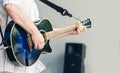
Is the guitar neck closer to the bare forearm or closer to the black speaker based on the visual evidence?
the bare forearm

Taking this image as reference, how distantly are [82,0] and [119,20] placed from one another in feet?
0.95

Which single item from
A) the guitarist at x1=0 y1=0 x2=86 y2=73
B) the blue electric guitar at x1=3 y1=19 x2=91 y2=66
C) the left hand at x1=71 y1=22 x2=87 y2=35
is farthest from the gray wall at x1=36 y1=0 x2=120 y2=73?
the guitarist at x1=0 y1=0 x2=86 y2=73

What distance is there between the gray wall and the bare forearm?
0.85m

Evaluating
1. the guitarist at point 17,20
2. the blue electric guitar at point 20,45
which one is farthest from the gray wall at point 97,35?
the guitarist at point 17,20

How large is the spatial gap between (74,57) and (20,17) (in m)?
0.82

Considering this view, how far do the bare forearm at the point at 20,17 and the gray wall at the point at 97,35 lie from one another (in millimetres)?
854

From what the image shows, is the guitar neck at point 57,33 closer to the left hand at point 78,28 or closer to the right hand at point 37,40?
the left hand at point 78,28

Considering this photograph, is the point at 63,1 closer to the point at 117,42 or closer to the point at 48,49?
the point at 117,42

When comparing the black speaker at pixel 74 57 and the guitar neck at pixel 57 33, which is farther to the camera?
the black speaker at pixel 74 57

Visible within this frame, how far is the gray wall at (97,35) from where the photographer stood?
7.04ft

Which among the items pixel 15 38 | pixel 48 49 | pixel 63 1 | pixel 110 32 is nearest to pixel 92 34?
pixel 110 32

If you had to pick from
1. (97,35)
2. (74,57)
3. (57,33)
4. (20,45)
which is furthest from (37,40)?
(97,35)

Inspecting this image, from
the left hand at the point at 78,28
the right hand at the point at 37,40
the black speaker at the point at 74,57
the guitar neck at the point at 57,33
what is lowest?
the black speaker at the point at 74,57

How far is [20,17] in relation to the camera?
1.34 metres
